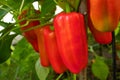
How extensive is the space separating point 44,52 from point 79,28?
18 centimetres

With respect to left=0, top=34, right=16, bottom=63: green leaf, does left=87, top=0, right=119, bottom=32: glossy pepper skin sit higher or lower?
higher

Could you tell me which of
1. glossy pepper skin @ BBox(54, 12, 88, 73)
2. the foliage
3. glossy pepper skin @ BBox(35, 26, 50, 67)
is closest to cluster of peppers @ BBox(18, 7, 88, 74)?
glossy pepper skin @ BBox(54, 12, 88, 73)

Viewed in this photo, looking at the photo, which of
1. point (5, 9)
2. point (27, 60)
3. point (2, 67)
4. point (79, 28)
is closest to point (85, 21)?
point (79, 28)

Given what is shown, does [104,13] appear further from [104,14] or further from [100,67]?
[100,67]

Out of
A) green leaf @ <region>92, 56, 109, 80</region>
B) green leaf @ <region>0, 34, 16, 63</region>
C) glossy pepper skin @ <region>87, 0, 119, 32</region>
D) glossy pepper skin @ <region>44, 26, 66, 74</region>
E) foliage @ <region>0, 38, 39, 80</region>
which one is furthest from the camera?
foliage @ <region>0, 38, 39, 80</region>

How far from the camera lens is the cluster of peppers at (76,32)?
58 centimetres

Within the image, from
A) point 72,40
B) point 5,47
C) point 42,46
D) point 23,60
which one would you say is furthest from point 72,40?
point 23,60

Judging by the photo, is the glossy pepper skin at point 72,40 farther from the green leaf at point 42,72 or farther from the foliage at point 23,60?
the foliage at point 23,60

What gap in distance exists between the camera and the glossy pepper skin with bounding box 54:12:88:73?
2.01 feet

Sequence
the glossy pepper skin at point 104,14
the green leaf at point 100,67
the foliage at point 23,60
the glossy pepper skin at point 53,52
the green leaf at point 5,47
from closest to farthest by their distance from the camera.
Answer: the glossy pepper skin at point 104,14, the glossy pepper skin at point 53,52, the green leaf at point 5,47, the green leaf at point 100,67, the foliage at point 23,60

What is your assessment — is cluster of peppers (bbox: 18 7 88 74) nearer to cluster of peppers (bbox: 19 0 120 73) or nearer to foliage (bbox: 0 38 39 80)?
cluster of peppers (bbox: 19 0 120 73)

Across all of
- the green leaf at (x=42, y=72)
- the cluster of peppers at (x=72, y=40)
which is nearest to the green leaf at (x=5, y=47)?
the green leaf at (x=42, y=72)

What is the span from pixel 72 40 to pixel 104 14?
0.28ft

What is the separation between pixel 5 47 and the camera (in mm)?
864
